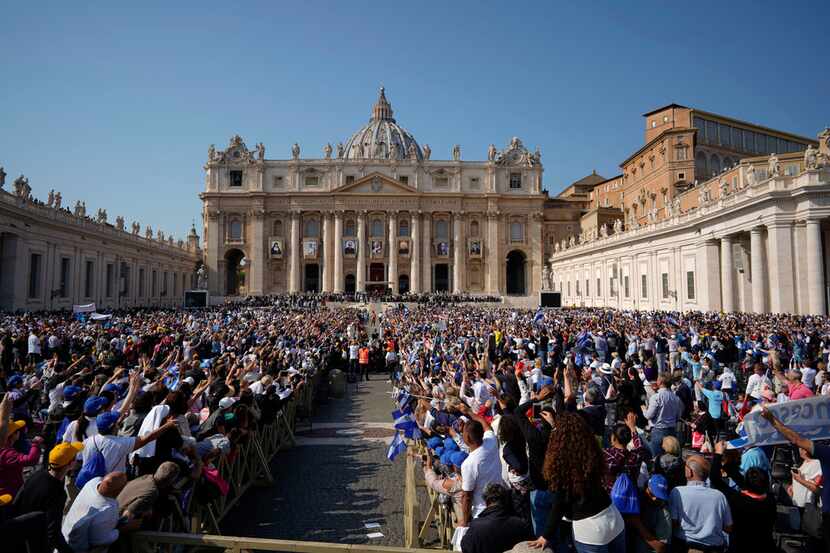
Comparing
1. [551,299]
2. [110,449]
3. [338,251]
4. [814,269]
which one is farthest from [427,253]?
[110,449]

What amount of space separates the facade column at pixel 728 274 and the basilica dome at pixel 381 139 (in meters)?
70.8

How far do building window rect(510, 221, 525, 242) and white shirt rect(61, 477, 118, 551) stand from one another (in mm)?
68678

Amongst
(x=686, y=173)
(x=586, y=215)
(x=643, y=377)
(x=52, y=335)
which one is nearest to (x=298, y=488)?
(x=643, y=377)

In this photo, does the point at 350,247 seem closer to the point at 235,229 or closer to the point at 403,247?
the point at 403,247

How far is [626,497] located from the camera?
3.87 m

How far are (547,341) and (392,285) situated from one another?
49301mm

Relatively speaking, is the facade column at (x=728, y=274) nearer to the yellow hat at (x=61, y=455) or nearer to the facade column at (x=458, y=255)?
the yellow hat at (x=61, y=455)

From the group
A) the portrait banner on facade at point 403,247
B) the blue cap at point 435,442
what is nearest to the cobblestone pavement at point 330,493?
the blue cap at point 435,442

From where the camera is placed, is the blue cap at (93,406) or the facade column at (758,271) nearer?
the blue cap at (93,406)

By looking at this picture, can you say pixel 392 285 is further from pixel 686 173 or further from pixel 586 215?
pixel 686 173

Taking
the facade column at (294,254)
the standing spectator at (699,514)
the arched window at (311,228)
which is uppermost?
the arched window at (311,228)

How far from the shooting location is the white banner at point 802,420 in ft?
15.0

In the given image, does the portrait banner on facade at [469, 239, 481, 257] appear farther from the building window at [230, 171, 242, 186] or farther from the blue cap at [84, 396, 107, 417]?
the blue cap at [84, 396, 107, 417]

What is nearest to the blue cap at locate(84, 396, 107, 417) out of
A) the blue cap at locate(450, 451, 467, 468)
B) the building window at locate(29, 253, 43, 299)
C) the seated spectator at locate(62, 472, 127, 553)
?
the seated spectator at locate(62, 472, 127, 553)
